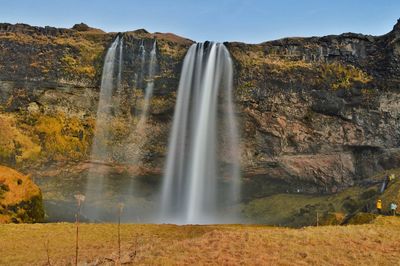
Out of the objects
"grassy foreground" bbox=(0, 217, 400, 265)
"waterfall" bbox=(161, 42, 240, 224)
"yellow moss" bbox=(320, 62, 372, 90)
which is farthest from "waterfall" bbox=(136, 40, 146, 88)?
"grassy foreground" bbox=(0, 217, 400, 265)

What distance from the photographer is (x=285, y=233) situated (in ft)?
73.0

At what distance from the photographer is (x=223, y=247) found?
19062 millimetres

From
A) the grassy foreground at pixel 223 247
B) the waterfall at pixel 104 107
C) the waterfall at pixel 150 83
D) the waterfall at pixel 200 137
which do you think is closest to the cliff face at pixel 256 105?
the waterfall at pixel 150 83

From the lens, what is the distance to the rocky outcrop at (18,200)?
32125 millimetres

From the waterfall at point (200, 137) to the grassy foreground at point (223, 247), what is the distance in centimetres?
2648

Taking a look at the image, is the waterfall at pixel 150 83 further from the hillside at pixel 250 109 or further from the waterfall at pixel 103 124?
the waterfall at pixel 103 124

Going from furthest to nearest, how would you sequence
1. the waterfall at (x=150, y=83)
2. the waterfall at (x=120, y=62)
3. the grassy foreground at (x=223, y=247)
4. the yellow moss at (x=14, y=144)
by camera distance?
the waterfall at (x=120, y=62), the waterfall at (x=150, y=83), the yellow moss at (x=14, y=144), the grassy foreground at (x=223, y=247)

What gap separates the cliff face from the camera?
52406mm

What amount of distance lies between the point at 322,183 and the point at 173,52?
25.9 m

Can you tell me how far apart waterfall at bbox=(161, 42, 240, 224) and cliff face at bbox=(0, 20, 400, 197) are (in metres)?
1.44

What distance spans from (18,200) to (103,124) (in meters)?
24.2

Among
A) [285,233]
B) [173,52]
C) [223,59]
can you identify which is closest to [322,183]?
[223,59]

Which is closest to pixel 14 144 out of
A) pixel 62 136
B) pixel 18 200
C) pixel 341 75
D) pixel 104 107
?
pixel 62 136

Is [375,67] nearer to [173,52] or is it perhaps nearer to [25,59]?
[173,52]
